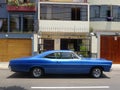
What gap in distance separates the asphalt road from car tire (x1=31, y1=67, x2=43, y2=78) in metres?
0.29

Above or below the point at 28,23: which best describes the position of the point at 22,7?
above

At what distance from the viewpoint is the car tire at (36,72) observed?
1900 cm

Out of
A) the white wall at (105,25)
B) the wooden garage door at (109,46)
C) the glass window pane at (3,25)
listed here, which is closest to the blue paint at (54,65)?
the wooden garage door at (109,46)

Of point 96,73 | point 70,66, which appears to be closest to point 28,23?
point 70,66

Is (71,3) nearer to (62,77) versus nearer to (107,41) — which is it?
(107,41)

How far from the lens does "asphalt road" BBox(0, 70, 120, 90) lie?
15.1m

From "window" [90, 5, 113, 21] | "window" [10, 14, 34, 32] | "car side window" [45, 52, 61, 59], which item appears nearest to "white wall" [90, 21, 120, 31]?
"window" [90, 5, 113, 21]

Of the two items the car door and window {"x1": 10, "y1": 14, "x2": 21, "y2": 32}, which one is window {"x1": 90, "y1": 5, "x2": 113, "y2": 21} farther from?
the car door

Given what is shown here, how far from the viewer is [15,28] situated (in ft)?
117

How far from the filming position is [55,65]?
18.9m

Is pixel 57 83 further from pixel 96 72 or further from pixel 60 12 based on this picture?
pixel 60 12

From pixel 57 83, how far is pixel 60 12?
1780 centimetres

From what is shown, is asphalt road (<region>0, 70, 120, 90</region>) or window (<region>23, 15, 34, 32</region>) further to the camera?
window (<region>23, 15, 34, 32</region>)

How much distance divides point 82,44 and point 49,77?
13.4 m
